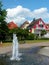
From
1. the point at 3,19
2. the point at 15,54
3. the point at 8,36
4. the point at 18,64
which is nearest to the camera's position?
the point at 18,64

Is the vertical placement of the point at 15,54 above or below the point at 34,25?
below

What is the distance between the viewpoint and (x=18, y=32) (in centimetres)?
5366

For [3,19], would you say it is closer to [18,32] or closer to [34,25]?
[18,32]

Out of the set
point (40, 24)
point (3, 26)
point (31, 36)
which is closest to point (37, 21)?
point (40, 24)

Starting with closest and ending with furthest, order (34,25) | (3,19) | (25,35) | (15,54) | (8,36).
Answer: (15,54)
(3,19)
(8,36)
(25,35)
(34,25)

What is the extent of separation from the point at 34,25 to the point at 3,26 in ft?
125

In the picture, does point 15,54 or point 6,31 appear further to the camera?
point 6,31

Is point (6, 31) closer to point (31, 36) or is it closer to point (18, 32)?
point (18, 32)

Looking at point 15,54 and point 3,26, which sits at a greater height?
point 3,26

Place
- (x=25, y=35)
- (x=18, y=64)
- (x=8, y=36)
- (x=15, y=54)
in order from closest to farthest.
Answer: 1. (x=18, y=64)
2. (x=15, y=54)
3. (x=8, y=36)
4. (x=25, y=35)

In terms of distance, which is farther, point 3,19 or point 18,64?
point 3,19

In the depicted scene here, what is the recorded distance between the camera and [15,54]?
1930cm

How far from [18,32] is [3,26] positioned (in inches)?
232

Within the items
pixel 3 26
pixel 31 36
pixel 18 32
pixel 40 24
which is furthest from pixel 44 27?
pixel 3 26
